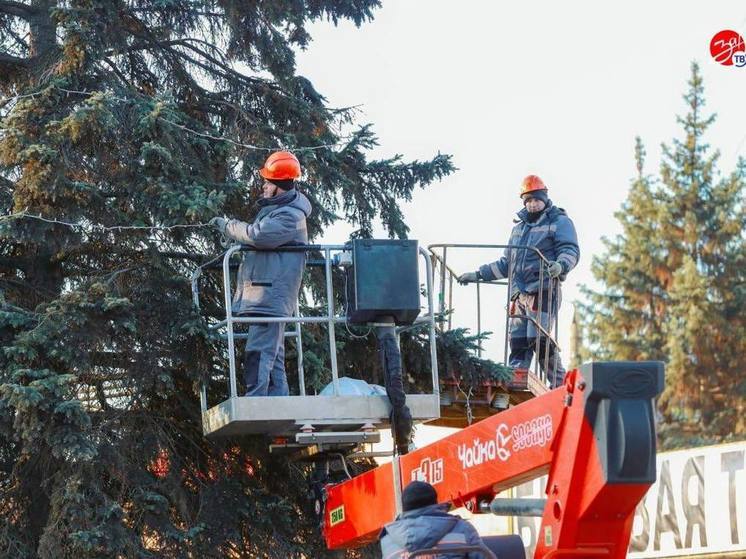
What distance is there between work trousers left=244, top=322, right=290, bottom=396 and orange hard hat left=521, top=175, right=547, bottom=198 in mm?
2812

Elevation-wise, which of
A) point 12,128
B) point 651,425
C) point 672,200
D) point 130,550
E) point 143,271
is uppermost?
point 672,200

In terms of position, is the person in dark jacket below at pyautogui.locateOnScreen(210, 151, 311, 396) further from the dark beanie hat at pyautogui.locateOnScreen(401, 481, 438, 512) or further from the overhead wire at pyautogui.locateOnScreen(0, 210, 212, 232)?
the dark beanie hat at pyautogui.locateOnScreen(401, 481, 438, 512)

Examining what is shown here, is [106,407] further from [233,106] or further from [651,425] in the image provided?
[651,425]

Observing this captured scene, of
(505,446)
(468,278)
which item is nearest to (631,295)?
(468,278)

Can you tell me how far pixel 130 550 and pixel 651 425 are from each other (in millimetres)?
5272

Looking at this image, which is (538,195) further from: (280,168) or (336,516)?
(336,516)

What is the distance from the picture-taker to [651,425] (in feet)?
21.4

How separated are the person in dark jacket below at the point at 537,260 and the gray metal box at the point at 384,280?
87.4 inches

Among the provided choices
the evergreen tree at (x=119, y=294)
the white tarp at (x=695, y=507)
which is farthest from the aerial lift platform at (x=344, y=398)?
the white tarp at (x=695, y=507)

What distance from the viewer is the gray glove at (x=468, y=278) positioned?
12.3 metres

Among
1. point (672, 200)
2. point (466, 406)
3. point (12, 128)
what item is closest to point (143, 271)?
point (12, 128)

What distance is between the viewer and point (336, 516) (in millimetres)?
9797

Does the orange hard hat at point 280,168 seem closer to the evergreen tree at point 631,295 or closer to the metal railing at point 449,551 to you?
the metal railing at point 449,551

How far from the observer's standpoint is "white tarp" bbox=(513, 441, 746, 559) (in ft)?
59.0
